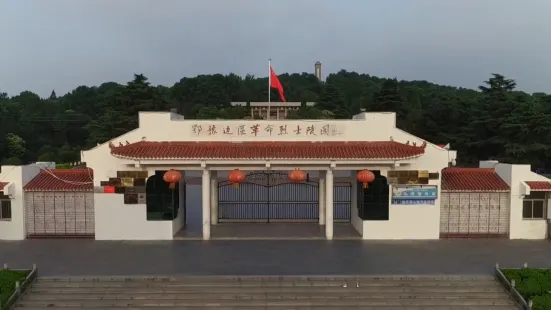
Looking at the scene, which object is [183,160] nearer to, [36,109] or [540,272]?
[540,272]

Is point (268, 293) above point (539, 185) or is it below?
below

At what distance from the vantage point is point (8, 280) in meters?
9.71

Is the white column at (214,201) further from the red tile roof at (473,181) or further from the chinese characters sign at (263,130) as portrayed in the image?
the red tile roof at (473,181)

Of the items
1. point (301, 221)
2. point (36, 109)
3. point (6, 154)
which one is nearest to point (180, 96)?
point (36, 109)

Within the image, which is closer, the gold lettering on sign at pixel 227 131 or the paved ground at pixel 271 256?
the paved ground at pixel 271 256

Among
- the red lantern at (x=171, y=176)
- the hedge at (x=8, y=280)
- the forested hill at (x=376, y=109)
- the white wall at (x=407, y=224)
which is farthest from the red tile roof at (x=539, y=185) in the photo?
the forested hill at (x=376, y=109)

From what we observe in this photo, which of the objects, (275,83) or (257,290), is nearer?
(257,290)

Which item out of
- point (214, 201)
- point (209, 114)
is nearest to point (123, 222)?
point (214, 201)

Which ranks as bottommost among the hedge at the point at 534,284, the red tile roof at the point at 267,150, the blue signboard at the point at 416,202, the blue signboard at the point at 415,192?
the hedge at the point at 534,284

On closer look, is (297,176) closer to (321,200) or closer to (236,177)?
(236,177)

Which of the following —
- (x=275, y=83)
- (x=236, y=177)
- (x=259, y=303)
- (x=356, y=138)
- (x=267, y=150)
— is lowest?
(x=259, y=303)

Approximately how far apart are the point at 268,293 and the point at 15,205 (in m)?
8.36

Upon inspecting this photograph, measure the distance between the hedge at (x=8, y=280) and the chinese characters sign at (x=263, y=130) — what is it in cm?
591

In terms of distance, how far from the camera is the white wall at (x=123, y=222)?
44.9ft
